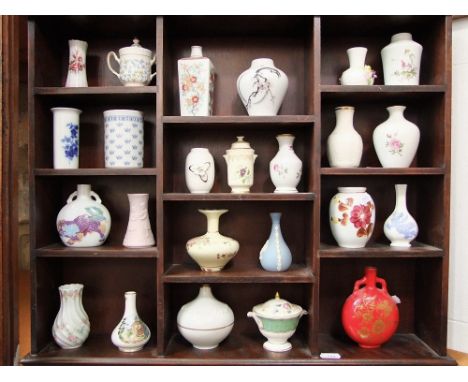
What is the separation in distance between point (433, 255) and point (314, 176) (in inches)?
19.9

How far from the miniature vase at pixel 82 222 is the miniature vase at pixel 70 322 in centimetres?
18

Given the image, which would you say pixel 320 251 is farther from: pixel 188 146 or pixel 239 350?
pixel 188 146

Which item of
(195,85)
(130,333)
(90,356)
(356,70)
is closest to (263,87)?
(195,85)

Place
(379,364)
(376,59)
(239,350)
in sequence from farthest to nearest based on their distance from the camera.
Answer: (376,59) < (239,350) < (379,364)

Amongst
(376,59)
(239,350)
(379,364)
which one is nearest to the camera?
(379,364)

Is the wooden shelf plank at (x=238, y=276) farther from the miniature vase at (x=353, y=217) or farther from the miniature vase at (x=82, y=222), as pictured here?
the miniature vase at (x=82, y=222)

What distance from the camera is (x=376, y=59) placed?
1.74 m

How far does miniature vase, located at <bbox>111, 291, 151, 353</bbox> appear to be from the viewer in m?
1.54

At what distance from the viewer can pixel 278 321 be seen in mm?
1521

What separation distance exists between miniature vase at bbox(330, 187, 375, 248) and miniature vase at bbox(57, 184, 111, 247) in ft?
2.89

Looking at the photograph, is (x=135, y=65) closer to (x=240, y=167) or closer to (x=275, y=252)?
(x=240, y=167)

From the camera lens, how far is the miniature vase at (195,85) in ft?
5.09

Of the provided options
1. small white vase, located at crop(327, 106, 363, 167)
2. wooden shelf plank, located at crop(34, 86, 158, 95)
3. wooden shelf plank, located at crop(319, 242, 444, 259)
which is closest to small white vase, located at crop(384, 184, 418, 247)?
wooden shelf plank, located at crop(319, 242, 444, 259)

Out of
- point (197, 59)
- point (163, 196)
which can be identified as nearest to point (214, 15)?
point (197, 59)
